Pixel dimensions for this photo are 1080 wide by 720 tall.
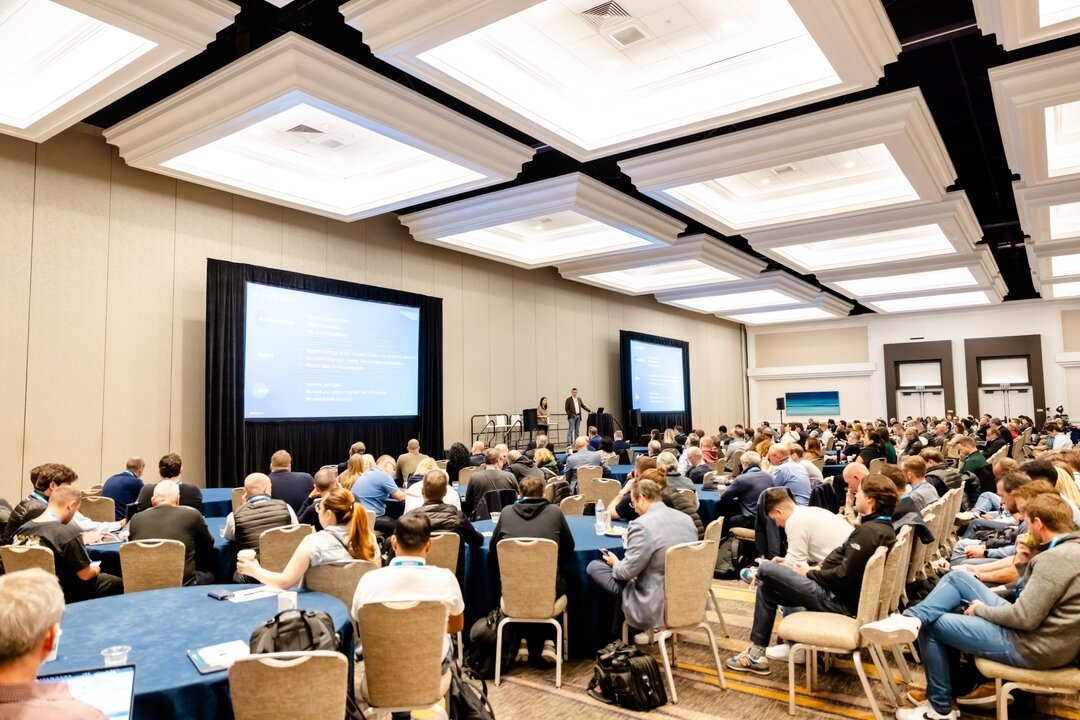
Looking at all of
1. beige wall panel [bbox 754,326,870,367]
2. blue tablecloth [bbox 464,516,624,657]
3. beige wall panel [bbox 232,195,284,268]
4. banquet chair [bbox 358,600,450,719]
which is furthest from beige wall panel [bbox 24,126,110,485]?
beige wall panel [bbox 754,326,870,367]

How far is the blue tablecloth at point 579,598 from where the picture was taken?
4.51 m

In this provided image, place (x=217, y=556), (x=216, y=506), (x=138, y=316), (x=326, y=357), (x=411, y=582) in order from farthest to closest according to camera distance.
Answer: (x=326, y=357) → (x=138, y=316) → (x=216, y=506) → (x=217, y=556) → (x=411, y=582)

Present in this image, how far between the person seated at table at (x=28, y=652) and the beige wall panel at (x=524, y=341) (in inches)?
504

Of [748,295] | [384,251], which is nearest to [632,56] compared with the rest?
[384,251]

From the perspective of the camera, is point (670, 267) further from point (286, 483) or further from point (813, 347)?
point (813, 347)

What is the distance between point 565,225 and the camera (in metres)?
12.2

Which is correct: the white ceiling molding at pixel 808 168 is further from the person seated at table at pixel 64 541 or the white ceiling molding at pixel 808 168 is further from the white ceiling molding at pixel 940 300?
the white ceiling molding at pixel 940 300

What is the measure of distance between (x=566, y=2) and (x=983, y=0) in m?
3.15

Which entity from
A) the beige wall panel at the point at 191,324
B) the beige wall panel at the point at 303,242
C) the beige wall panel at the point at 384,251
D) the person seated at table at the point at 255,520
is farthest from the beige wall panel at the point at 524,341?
the person seated at table at the point at 255,520

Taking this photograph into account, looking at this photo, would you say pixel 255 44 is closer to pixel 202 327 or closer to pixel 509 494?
pixel 202 327

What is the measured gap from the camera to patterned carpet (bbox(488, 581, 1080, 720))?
12.2 feet

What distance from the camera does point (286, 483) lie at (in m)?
6.48

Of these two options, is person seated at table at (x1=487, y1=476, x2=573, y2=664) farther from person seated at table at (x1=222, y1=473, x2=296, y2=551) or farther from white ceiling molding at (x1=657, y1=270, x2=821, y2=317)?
white ceiling molding at (x1=657, y1=270, x2=821, y2=317)

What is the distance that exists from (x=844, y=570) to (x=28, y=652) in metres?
3.55
